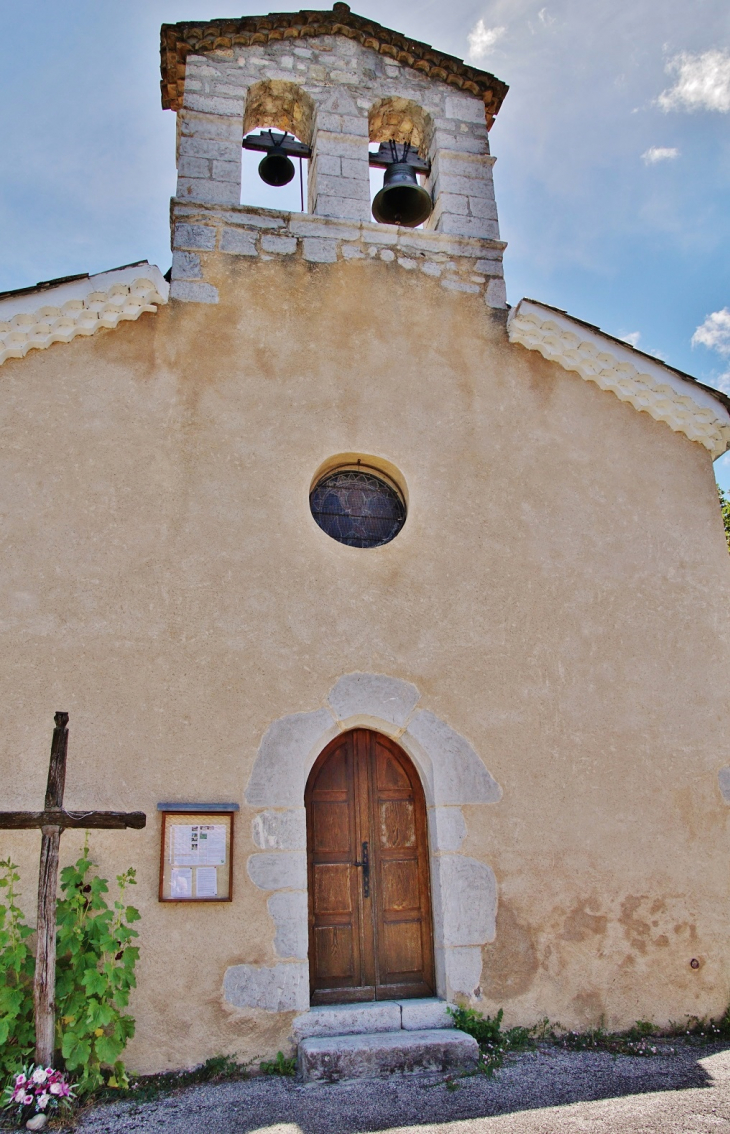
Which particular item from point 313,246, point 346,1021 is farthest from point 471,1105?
point 313,246

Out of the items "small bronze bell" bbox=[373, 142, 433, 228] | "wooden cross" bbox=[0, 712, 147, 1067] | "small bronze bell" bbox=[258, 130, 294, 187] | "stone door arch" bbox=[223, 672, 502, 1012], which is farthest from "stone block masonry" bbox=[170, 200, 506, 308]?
"wooden cross" bbox=[0, 712, 147, 1067]

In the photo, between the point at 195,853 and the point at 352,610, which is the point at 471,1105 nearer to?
the point at 195,853

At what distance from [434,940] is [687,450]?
400 cm

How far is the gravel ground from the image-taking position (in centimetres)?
353

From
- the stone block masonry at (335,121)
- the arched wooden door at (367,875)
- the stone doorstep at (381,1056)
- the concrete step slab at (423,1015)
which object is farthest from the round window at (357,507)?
the stone doorstep at (381,1056)

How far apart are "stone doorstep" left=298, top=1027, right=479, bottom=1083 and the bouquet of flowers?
3.84ft

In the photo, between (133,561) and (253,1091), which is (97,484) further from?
(253,1091)

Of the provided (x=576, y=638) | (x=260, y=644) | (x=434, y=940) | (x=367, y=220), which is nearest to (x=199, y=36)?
(x=367, y=220)

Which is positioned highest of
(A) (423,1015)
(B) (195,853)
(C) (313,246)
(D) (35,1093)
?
(C) (313,246)

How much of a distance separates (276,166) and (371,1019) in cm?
624

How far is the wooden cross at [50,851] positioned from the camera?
3.82 meters

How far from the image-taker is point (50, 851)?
12.9 feet

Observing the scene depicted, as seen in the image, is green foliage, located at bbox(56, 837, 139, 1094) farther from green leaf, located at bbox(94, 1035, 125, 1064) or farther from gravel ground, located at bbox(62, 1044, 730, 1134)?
gravel ground, located at bbox(62, 1044, 730, 1134)

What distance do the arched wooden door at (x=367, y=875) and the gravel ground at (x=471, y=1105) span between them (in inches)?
29.0
